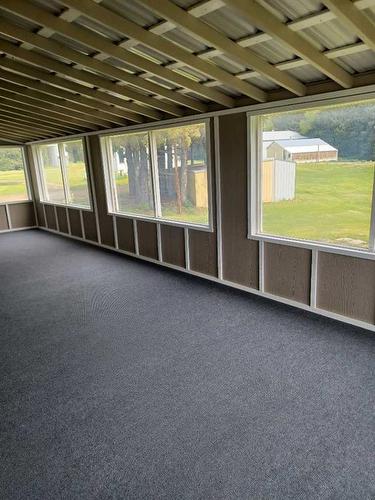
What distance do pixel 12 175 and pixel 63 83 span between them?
6.22 m

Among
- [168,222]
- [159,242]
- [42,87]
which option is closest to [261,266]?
[168,222]

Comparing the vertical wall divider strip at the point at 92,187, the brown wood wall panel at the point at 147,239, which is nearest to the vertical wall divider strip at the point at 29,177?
the vertical wall divider strip at the point at 92,187

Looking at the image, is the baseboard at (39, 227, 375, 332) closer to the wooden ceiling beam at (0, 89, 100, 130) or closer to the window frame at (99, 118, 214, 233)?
the window frame at (99, 118, 214, 233)

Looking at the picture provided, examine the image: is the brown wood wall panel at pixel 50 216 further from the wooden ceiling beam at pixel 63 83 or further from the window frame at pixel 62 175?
the wooden ceiling beam at pixel 63 83

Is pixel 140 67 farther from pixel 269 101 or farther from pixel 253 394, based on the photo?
pixel 253 394

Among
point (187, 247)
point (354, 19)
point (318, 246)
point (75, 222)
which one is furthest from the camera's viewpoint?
point (75, 222)

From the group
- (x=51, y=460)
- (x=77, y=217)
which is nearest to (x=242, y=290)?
(x=51, y=460)

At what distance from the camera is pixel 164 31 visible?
2633 mm

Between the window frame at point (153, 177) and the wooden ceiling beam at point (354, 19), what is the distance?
235cm

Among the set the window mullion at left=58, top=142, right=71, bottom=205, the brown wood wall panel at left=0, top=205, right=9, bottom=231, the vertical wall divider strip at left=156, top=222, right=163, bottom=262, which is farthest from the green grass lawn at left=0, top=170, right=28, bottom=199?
the vertical wall divider strip at left=156, top=222, right=163, bottom=262

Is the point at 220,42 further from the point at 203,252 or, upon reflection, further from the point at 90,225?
the point at 90,225

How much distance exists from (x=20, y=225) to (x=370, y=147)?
9.00 meters

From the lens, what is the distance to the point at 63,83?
13.0ft

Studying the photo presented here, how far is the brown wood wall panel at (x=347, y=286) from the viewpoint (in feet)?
11.2
